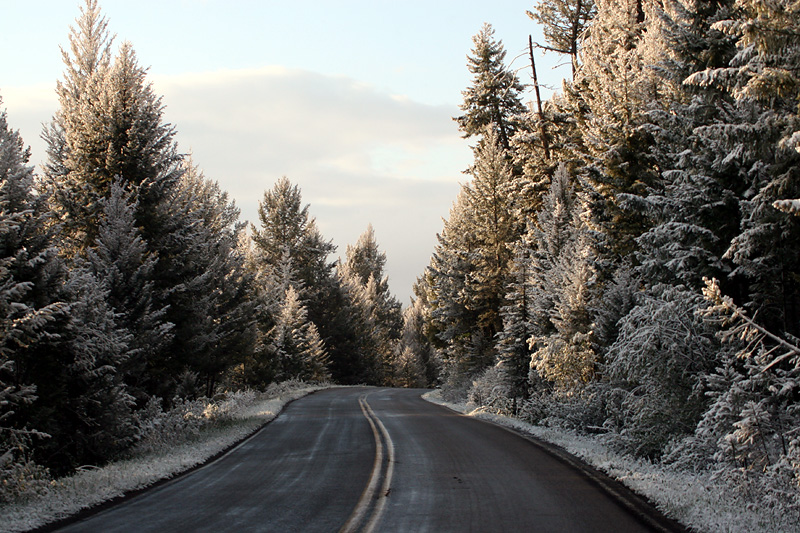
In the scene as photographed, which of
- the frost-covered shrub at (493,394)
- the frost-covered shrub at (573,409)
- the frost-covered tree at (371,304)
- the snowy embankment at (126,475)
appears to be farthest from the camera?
the frost-covered tree at (371,304)

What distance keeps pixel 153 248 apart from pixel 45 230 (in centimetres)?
675

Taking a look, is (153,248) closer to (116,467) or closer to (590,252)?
(116,467)

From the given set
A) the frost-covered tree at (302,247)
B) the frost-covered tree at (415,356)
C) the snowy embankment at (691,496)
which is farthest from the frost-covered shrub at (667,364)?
the frost-covered tree at (415,356)

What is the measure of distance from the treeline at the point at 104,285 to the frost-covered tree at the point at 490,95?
1875 centimetres

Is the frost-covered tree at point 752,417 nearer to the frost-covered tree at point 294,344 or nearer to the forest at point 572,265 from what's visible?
the forest at point 572,265

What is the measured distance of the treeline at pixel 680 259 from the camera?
10031 millimetres

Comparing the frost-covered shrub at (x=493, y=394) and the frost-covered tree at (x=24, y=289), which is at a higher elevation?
the frost-covered tree at (x=24, y=289)

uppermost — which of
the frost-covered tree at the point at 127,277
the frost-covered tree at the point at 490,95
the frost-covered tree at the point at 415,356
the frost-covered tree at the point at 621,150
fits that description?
the frost-covered tree at the point at 490,95

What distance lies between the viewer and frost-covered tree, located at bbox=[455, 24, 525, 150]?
143 feet

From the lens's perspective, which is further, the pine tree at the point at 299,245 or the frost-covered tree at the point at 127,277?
the pine tree at the point at 299,245

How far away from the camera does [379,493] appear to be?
9.82 m

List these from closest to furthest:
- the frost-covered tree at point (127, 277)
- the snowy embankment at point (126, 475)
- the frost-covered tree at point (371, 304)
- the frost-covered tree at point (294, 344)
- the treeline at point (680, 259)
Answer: the snowy embankment at point (126, 475) < the treeline at point (680, 259) < the frost-covered tree at point (127, 277) < the frost-covered tree at point (294, 344) < the frost-covered tree at point (371, 304)

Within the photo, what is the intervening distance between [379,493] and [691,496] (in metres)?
4.55

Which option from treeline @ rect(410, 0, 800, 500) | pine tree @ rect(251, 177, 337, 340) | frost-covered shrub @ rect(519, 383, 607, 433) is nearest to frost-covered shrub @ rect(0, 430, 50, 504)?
treeline @ rect(410, 0, 800, 500)
